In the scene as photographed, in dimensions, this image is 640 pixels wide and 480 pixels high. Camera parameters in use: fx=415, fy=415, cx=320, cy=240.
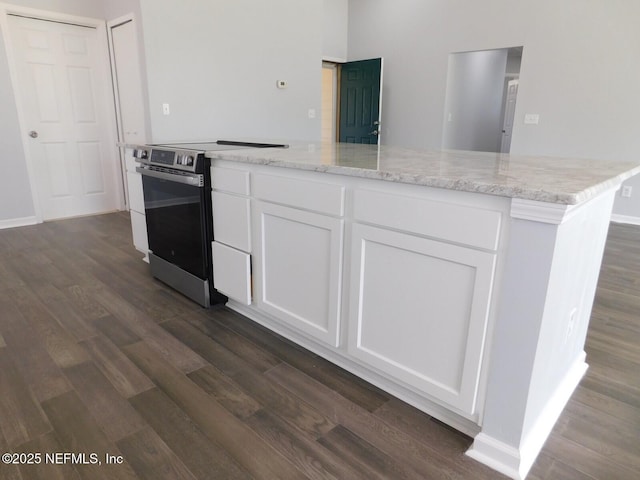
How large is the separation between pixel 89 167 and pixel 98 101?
2.44ft

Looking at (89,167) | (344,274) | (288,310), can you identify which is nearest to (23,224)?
(89,167)

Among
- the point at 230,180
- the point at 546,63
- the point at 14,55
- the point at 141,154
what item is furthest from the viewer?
the point at 546,63

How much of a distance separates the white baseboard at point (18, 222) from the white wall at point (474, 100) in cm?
531

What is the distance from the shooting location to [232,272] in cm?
229

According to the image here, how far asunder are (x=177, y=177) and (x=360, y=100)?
4.86 m

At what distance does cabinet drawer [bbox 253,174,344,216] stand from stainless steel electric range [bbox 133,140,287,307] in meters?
0.44

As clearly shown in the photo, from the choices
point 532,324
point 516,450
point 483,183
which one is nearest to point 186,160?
point 483,183

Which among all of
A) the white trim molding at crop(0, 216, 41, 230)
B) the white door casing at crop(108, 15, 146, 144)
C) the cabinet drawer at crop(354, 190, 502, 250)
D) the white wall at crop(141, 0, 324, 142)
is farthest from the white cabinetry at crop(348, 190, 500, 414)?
the white trim molding at crop(0, 216, 41, 230)

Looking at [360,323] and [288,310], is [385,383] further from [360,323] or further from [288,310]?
[288,310]

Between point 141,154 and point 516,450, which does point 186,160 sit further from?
point 516,450

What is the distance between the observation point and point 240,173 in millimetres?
2100

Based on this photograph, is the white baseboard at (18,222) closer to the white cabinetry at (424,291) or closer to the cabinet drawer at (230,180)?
the cabinet drawer at (230,180)

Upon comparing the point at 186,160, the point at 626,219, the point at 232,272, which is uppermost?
the point at 186,160

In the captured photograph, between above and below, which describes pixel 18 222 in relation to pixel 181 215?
below
